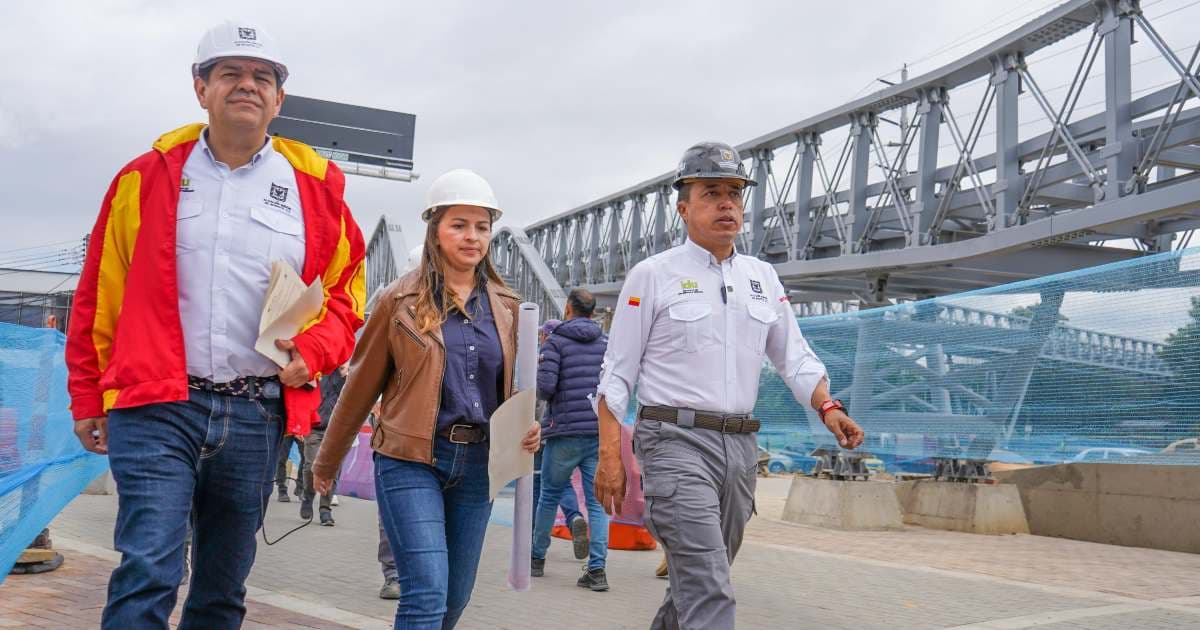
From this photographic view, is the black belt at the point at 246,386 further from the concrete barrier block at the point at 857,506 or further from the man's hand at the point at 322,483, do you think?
the concrete barrier block at the point at 857,506

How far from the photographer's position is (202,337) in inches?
120

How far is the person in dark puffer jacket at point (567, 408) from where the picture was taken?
7.73 metres

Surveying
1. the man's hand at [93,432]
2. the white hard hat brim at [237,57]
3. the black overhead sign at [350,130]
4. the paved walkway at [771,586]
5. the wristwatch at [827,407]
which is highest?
the black overhead sign at [350,130]

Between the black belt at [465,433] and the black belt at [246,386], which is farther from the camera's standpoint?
the black belt at [465,433]

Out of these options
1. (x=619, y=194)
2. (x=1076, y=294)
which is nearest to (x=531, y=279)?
(x=619, y=194)

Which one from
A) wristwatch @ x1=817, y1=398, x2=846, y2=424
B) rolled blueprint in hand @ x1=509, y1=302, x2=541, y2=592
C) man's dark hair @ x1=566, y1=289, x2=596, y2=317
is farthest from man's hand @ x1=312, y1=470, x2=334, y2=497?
man's dark hair @ x1=566, y1=289, x2=596, y2=317

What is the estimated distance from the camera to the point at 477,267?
157 inches

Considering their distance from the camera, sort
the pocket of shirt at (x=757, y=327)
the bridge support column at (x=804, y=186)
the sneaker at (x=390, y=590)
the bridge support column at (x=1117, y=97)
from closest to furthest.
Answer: the pocket of shirt at (x=757, y=327), the sneaker at (x=390, y=590), the bridge support column at (x=1117, y=97), the bridge support column at (x=804, y=186)

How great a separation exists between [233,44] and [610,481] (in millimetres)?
1954

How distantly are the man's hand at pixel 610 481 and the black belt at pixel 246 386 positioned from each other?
1.31 meters

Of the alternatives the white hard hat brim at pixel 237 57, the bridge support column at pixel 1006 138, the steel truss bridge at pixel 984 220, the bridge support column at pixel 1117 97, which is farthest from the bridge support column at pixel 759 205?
the white hard hat brim at pixel 237 57

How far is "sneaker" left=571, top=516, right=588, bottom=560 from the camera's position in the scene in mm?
7453

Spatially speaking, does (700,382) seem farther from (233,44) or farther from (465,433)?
(233,44)

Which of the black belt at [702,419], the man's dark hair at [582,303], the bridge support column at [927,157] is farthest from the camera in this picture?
the bridge support column at [927,157]
